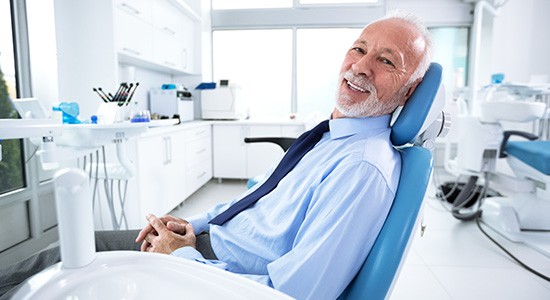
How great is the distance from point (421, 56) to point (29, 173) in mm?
2404

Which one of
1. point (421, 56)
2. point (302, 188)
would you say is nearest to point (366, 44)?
point (421, 56)

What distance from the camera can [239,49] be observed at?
4.58 m

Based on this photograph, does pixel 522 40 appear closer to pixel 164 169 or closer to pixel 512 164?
pixel 512 164

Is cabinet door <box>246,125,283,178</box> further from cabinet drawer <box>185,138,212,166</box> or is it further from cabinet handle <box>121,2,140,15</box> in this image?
cabinet handle <box>121,2,140,15</box>

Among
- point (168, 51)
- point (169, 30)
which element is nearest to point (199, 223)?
point (168, 51)

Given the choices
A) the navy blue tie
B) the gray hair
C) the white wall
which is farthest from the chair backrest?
the white wall

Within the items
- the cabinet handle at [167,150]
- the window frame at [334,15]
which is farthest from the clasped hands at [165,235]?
the window frame at [334,15]

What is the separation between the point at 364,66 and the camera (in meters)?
1.10

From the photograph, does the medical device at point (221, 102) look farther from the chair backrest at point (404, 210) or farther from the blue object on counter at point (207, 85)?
the chair backrest at point (404, 210)

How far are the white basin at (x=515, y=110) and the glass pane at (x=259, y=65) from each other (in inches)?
104

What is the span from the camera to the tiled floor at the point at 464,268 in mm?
1729

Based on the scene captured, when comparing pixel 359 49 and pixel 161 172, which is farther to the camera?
pixel 161 172

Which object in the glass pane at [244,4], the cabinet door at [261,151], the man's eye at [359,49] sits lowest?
the cabinet door at [261,151]

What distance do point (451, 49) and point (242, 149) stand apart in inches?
126
